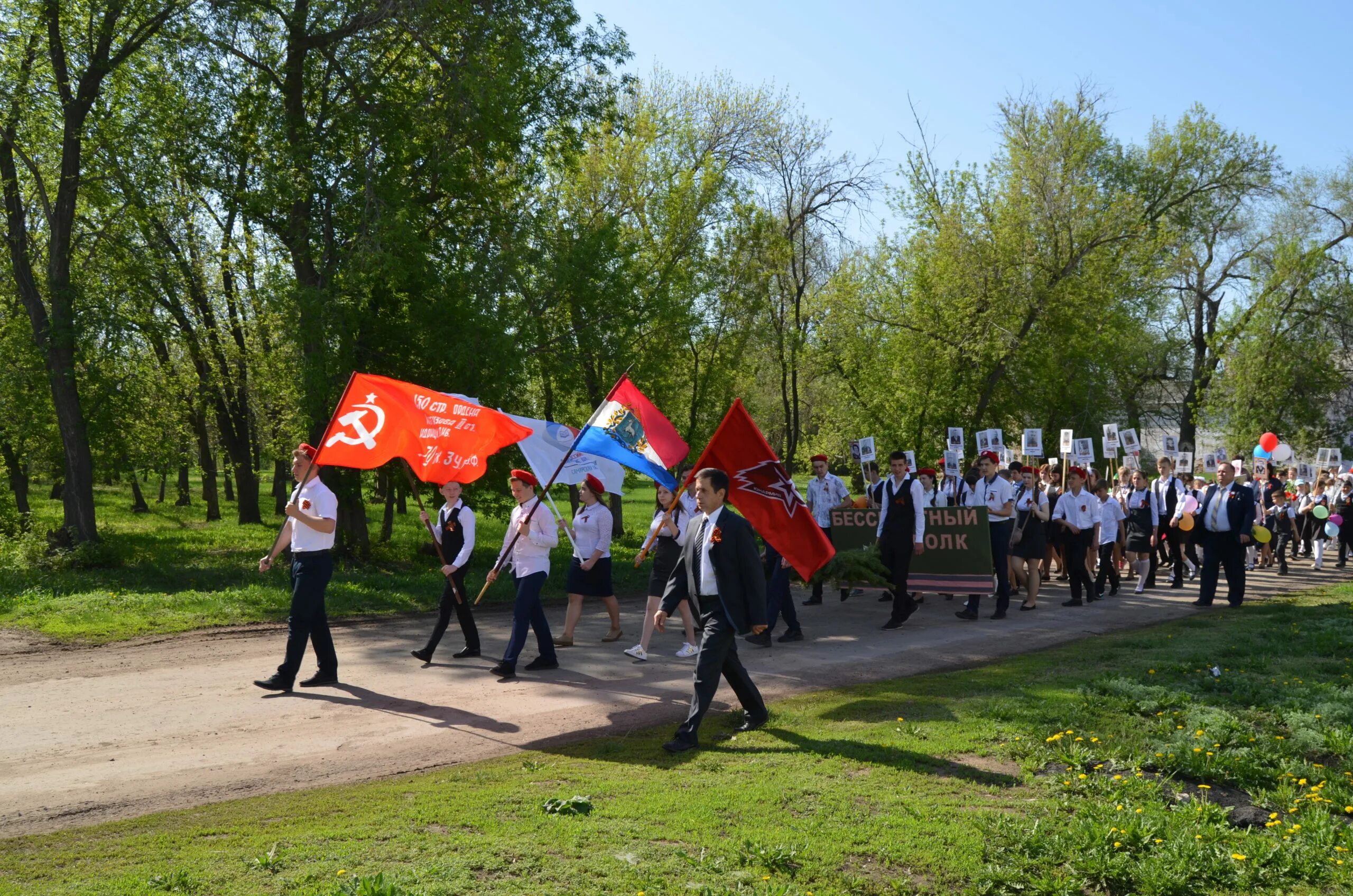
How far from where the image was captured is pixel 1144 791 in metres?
6.01

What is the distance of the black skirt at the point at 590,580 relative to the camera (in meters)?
11.1

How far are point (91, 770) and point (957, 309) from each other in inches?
1005

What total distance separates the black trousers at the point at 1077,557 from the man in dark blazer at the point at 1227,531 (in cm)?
148

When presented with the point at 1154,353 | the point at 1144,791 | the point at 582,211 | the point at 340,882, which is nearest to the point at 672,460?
the point at 1144,791

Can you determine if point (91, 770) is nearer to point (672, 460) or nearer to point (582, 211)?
point (672, 460)

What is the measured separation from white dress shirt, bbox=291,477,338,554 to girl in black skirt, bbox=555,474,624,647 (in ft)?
8.41

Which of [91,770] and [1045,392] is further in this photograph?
[1045,392]

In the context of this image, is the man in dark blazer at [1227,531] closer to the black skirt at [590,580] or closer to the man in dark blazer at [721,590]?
the black skirt at [590,580]

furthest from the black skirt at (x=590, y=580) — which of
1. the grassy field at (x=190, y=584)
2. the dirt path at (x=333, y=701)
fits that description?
the grassy field at (x=190, y=584)

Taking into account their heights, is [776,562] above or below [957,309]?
below

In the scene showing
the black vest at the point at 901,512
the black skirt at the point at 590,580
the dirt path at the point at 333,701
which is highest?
the black vest at the point at 901,512

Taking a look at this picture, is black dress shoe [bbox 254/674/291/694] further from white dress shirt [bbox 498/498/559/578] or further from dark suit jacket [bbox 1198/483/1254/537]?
dark suit jacket [bbox 1198/483/1254/537]

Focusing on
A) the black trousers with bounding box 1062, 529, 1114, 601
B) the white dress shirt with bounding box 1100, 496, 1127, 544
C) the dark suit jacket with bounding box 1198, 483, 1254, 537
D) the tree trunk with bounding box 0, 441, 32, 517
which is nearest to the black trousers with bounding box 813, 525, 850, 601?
the black trousers with bounding box 1062, 529, 1114, 601

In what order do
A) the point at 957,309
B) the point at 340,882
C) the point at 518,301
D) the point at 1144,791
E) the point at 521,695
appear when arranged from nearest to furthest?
the point at 340,882 → the point at 1144,791 → the point at 521,695 → the point at 518,301 → the point at 957,309
